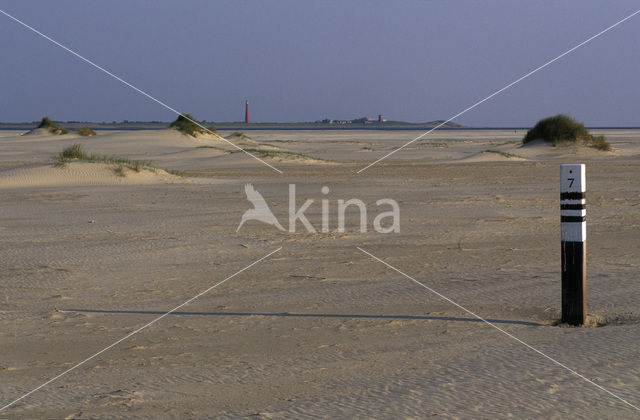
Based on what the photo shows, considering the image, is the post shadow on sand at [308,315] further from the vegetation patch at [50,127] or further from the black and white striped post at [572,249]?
the vegetation patch at [50,127]

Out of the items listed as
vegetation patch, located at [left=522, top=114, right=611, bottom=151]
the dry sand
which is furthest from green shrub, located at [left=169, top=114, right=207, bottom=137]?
the dry sand

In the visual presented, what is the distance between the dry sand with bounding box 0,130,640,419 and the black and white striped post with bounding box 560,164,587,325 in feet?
0.78

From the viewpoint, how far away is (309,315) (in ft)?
21.9

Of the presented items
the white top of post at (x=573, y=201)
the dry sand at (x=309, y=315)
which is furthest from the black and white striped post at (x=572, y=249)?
the dry sand at (x=309, y=315)

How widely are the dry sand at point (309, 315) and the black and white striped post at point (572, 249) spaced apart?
239 millimetres

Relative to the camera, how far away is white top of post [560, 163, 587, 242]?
5.97m

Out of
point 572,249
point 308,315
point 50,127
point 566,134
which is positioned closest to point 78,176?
point 308,315

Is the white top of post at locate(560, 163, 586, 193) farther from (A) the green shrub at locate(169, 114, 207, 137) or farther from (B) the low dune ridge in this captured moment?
(A) the green shrub at locate(169, 114, 207, 137)

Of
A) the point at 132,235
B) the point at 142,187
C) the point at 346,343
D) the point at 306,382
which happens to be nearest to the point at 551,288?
the point at 346,343

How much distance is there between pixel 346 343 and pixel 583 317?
76.1 inches

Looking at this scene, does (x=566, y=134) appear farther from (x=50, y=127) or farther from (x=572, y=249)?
(x=50, y=127)

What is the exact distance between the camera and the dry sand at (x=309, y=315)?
466cm

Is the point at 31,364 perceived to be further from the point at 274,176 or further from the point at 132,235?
the point at 274,176

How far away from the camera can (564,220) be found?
6.17m
